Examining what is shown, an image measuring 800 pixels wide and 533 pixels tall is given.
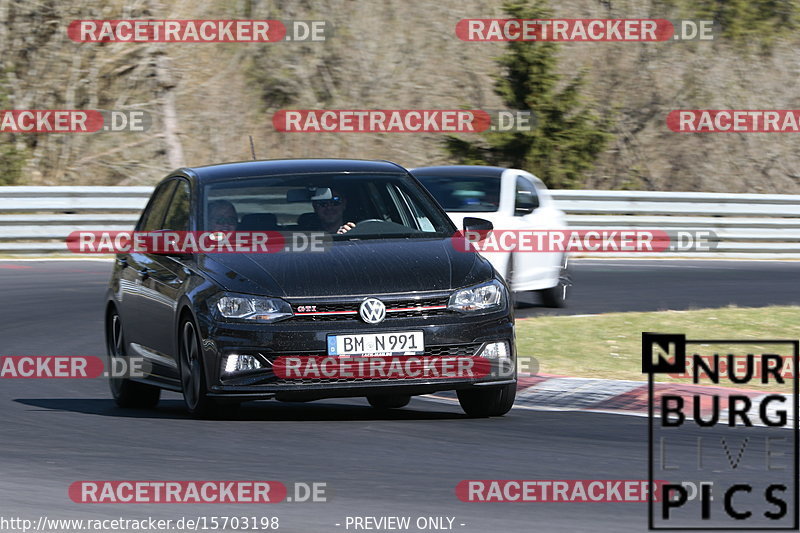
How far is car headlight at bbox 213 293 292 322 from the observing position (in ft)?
28.0

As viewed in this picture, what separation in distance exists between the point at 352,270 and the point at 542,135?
19.2 m

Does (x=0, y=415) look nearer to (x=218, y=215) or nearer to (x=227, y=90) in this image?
(x=218, y=215)

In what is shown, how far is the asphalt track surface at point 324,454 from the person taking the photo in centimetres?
638

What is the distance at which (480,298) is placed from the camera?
889cm

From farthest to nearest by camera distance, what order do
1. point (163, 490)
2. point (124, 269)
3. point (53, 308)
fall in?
point (53, 308)
point (124, 269)
point (163, 490)

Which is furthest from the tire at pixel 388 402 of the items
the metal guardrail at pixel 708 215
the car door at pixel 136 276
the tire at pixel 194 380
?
the metal guardrail at pixel 708 215

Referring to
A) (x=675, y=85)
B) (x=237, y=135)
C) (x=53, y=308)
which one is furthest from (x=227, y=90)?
(x=53, y=308)

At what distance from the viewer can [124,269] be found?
10.7m

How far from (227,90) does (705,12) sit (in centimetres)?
1124

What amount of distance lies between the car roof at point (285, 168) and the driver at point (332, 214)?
317 mm

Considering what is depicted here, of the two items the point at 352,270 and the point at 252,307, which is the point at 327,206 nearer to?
the point at 352,270

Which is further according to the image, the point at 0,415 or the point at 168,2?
the point at 168,2

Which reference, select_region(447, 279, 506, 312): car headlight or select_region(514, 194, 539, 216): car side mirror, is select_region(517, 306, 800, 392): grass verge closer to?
select_region(514, 194, 539, 216): car side mirror

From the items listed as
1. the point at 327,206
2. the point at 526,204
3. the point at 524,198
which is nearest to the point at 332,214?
the point at 327,206
